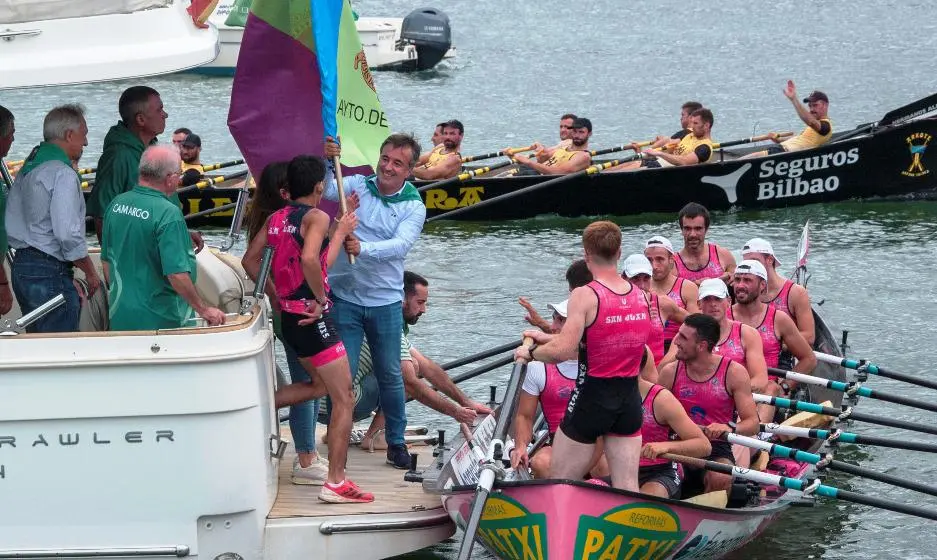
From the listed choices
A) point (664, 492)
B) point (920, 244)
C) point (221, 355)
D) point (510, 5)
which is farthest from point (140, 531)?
point (510, 5)

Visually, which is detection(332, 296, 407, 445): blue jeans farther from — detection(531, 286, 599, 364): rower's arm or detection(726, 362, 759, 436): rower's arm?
detection(726, 362, 759, 436): rower's arm

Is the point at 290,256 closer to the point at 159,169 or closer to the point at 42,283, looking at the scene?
the point at 159,169

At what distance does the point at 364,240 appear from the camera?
872 cm

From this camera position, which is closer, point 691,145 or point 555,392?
point 555,392

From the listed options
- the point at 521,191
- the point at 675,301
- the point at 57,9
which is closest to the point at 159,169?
the point at 57,9

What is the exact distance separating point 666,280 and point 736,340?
3.95ft

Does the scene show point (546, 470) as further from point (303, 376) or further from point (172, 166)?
point (172, 166)

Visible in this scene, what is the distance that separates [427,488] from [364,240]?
1457mm

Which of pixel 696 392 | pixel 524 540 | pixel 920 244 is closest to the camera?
pixel 524 540

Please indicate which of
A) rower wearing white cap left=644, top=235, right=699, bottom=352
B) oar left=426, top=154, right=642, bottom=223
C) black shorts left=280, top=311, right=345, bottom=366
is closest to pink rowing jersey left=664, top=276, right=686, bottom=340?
rower wearing white cap left=644, top=235, right=699, bottom=352

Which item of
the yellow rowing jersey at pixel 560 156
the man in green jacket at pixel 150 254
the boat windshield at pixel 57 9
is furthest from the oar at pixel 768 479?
the yellow rowing jersey at pixel 560 156

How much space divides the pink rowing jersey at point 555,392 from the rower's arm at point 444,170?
1051 cm

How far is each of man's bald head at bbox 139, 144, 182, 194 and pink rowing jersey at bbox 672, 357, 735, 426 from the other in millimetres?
3368

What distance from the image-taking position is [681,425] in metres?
8.66
